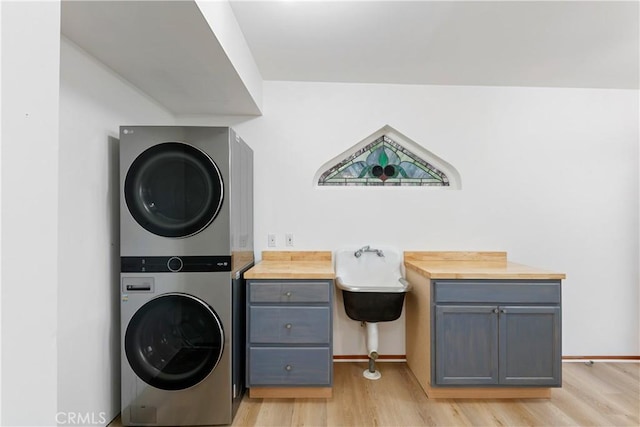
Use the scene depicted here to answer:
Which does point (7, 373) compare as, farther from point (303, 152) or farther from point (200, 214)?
point (303, 152)

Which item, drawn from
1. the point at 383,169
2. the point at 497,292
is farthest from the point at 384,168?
the point at 497,292

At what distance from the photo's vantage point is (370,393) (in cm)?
228

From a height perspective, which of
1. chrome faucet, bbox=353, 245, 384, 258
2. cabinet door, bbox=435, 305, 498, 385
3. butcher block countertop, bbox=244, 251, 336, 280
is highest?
chrome faucet, bbox=353, 245, 384, 258

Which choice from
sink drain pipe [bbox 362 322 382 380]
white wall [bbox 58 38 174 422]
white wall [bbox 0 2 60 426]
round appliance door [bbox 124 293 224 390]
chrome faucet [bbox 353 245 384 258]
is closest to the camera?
white wall [bbox 0 2 60 426]

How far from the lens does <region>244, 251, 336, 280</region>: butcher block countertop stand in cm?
213

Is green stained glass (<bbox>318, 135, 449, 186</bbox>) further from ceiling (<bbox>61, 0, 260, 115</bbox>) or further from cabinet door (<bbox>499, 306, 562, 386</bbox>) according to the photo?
cabinet door (<bbox>499, 306, 562, 386</bbox>)

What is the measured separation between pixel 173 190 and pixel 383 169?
5.89ft

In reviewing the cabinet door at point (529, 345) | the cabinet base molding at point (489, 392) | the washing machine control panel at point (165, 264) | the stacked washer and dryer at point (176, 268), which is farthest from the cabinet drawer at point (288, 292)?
the cabinet door at point (529, 345)

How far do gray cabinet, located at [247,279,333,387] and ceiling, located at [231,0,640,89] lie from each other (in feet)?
5.35

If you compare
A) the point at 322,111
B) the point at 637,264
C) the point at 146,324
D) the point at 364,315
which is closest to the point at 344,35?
the point at 322,111

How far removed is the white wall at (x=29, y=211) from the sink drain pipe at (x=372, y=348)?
2.30 m

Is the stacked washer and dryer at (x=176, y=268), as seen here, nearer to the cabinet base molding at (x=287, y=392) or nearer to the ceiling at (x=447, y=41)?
the cabinet base molding at (x=287, y=392)

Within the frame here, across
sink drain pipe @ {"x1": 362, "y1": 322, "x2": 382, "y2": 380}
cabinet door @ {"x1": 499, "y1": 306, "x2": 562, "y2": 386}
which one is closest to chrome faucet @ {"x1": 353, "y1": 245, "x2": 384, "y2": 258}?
sink drain pipe @ {"x1": 362, "y1": 322, "x2": 382, "y2": 380}

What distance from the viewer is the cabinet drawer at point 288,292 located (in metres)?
2.12
